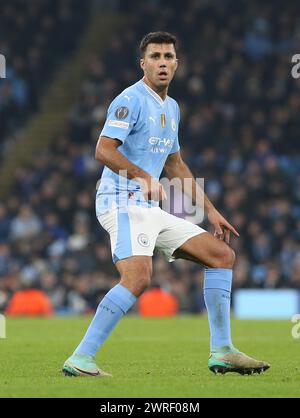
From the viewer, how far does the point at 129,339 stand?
1361 cm

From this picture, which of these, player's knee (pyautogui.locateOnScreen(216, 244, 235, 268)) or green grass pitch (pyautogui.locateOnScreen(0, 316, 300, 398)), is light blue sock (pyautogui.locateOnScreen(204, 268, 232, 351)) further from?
green grass pitch (pyautogui.locateOnScreen(0, 316, 300, 398))

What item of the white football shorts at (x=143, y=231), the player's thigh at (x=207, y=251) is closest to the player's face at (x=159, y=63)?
the white football shorts at (x=143, y=231)

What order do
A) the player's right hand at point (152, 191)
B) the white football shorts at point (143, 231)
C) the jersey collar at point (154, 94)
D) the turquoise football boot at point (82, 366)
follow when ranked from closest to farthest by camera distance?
the player's right hand at point (152, 191) → the turquoise football boot at point (82, 366) → the white football shorts at point (143, 231) → the jersey collar at point (154, 94)

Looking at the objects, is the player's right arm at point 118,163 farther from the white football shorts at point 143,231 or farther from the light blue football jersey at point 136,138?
the white football shorts at point 143,231

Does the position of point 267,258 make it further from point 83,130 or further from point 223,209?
point 83,130

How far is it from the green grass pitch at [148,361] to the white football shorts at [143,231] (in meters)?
0.95

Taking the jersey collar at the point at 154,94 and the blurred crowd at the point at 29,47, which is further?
the blurred crowd at the point at 29,47

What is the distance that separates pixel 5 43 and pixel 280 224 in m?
9.81

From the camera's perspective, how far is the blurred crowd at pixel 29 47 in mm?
27500

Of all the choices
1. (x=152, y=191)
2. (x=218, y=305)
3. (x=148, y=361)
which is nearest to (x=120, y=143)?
(x=152, y=191)

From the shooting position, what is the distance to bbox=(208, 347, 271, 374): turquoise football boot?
8.60 metres
